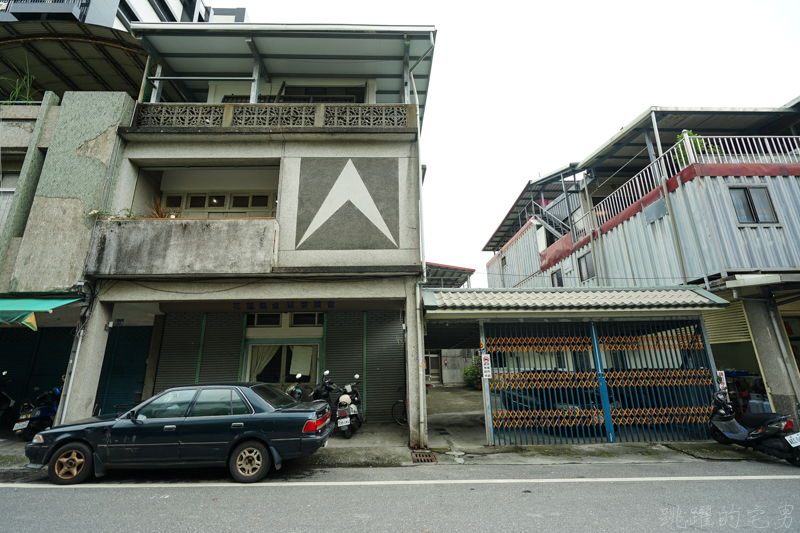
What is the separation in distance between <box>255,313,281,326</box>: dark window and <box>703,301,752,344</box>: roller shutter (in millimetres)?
11692

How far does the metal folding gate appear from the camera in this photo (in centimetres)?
788

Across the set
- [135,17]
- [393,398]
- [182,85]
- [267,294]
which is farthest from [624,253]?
[135,17]

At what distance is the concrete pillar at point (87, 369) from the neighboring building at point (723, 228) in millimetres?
14460

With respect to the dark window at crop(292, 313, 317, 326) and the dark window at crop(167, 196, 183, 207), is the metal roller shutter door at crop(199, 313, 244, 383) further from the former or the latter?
the dark window at crop(167, 196, 183, 207)

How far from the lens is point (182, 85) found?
455 inches

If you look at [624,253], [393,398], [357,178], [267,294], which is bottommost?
[393,398]

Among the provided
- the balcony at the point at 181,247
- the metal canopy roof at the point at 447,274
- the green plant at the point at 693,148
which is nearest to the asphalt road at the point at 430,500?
the balcony at the point at 181,247

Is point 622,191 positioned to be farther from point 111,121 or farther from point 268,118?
point 111,121

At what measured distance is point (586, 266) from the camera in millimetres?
14836

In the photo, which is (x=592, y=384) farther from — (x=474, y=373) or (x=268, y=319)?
(x=474, y=373)

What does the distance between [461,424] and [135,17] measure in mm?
30219

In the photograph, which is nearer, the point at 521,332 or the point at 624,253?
the point at 521,332

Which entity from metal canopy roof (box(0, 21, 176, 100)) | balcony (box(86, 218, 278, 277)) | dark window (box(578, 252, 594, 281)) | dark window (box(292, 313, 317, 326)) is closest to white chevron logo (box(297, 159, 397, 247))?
balcony (box(86, 218, 278, 277))

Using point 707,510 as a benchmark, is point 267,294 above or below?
above
